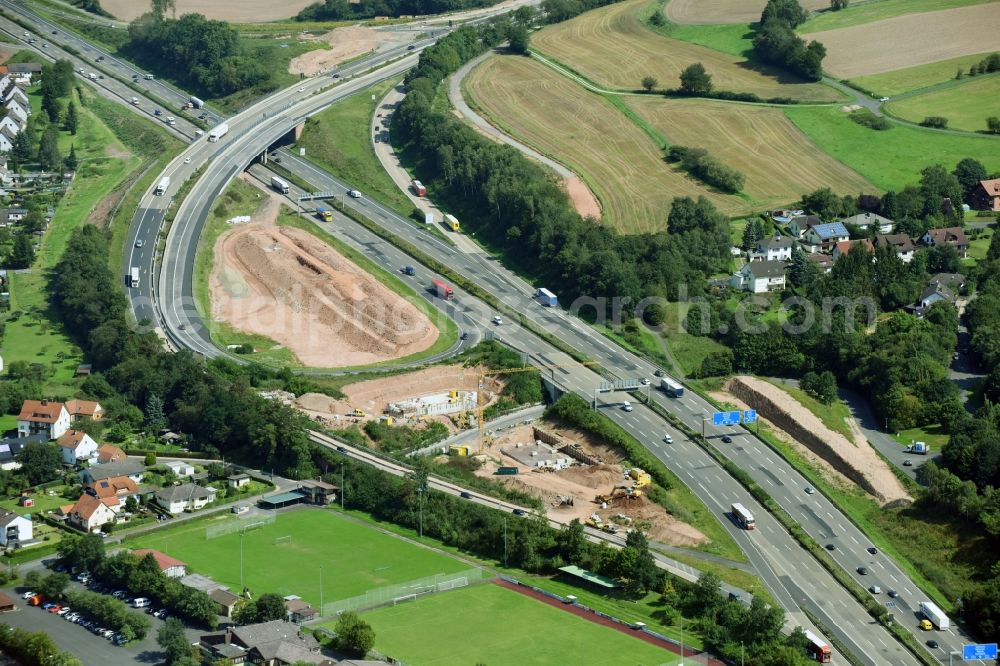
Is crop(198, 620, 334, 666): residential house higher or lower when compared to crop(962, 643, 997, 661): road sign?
higher

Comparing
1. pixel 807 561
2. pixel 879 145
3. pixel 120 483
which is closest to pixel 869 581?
pixel 807 561

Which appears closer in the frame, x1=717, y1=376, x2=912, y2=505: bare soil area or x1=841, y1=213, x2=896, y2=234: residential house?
x1=717, y1=376, x2=912, y2=505: bare soil area

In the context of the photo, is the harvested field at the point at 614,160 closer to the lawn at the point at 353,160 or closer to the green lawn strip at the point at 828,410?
the lawn at the point at 353,160

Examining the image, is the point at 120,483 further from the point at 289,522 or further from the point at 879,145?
the point at 879,145

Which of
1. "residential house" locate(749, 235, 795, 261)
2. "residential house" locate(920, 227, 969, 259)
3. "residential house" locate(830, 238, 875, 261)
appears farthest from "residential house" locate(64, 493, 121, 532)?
"residential house" locate(920, 227, 969, 259)

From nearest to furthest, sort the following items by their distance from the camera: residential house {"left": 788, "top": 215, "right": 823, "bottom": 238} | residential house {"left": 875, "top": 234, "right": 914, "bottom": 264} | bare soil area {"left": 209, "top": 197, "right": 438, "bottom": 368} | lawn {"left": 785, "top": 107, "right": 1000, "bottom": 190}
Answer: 1. bare soil area {"left": 209, "top": 197, "right": 438, "bottom": 368}
2. residential house {"left": 875, "top": 234, "right": 914, "bottom": 264}
3. residential house {"left": 788, "top": 215, "right": 823, "bottom": 238}
4. lawn {"left": 785, "top": 107, "right": 1000, "bottom": 190}

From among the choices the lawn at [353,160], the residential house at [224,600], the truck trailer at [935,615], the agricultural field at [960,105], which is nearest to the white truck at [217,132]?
the lawn at [353,160]

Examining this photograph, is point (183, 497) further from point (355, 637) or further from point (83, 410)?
point (355, 637)

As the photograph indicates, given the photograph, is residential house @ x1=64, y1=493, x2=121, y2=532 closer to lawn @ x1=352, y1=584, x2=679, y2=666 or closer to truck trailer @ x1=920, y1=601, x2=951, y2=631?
lawn @ x1=352, y1=584, x2=679, y2=666
